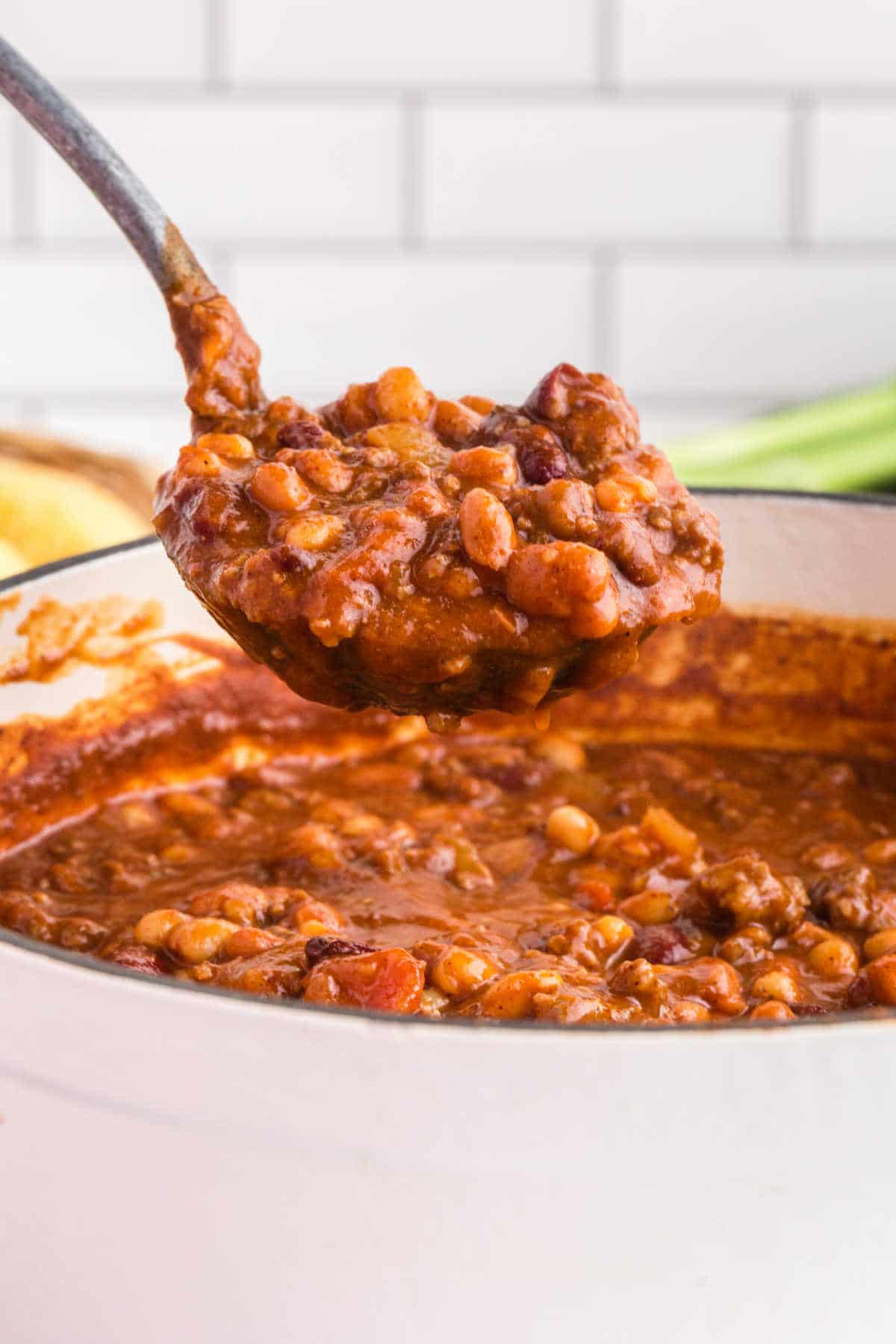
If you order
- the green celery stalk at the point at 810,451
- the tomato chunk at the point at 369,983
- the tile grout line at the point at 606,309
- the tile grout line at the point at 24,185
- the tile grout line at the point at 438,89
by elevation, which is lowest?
the tomato chunk at the point at 369,983

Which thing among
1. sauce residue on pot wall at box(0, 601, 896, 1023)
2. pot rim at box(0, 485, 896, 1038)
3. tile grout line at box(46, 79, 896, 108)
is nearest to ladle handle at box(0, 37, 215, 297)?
sauce residue on pot wall at box(0, 601, 896, 1023)

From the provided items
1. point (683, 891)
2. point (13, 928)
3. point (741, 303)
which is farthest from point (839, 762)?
point (741, 303)

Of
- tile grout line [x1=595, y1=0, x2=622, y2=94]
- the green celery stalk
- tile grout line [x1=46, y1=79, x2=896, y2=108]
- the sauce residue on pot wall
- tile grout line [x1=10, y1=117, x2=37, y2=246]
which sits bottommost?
the sauce residue on pot wall

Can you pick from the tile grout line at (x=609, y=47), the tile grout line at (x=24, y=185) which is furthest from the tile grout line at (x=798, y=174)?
the tile grout line at (x=24, y=185)

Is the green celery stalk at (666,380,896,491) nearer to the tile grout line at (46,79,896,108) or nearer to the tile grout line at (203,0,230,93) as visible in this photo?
the tile grout line at (46,79,896,108)

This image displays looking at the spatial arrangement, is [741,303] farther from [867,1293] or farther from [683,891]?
[867,1293]

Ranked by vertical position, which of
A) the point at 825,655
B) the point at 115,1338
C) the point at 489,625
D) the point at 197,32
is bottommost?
the point at 115,1338

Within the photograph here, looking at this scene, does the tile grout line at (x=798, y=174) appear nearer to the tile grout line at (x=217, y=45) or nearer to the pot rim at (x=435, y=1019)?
the tile grout line at (x=217, y=45)

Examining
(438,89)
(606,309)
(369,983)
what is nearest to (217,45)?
(438,89)
